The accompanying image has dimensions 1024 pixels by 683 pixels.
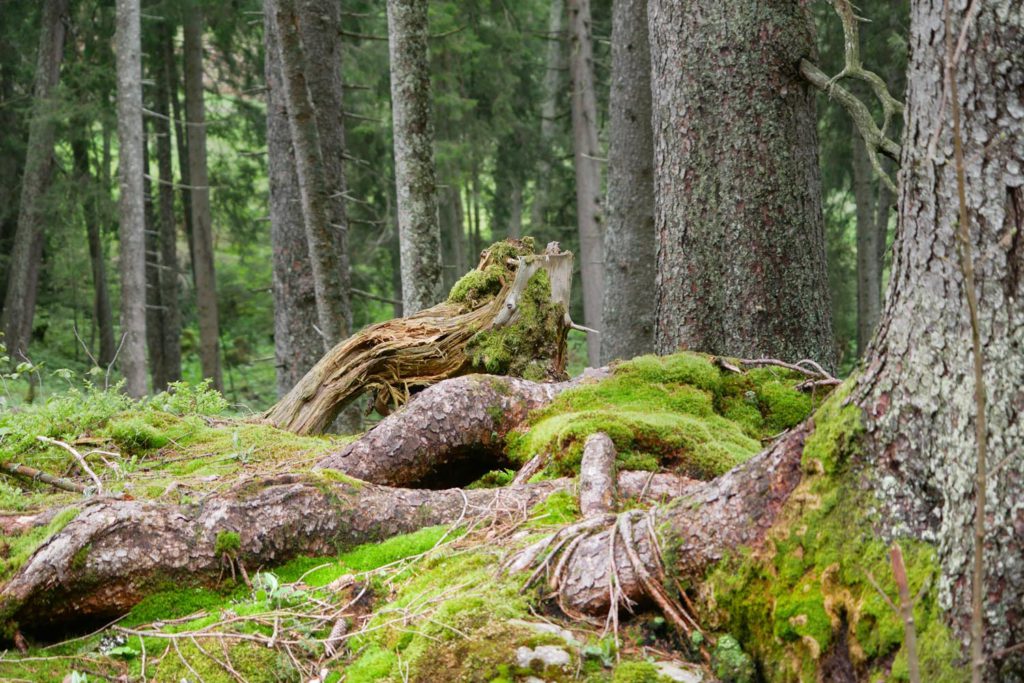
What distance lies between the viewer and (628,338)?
11.5m

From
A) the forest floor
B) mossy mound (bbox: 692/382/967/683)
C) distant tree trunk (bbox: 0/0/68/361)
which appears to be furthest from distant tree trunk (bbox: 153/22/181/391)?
mossy mound (bbox: 692/382/967/683)

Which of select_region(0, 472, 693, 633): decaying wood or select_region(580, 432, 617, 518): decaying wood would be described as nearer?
select_region(0, 472, 693, 633): decaying wood

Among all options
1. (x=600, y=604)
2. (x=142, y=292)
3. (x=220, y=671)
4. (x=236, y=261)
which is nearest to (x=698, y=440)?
(x=600, y=604)

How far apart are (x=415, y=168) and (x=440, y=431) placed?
3956 mm

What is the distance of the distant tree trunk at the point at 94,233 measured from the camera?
61.5 ft

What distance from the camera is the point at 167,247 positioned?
795 inches

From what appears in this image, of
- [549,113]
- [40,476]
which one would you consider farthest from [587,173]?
[40,476]

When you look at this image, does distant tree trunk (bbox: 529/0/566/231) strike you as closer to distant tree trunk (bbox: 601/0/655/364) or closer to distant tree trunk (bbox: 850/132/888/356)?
distant tree trunk (bbox: 850/132/888/356)

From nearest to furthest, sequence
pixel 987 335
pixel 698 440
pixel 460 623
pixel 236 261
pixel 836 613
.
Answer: pixel 987 335, pixel 836 613, pixel 460 623, pixel 698 440, pixel 236 261

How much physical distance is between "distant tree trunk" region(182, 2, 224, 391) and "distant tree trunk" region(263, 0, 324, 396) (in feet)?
23.6

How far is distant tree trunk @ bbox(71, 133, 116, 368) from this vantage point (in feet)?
61.5

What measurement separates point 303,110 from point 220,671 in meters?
6.87

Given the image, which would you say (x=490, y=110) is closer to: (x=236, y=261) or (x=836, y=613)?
(x=236, y=261)

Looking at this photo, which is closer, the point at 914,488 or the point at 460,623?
the point at 914,488
